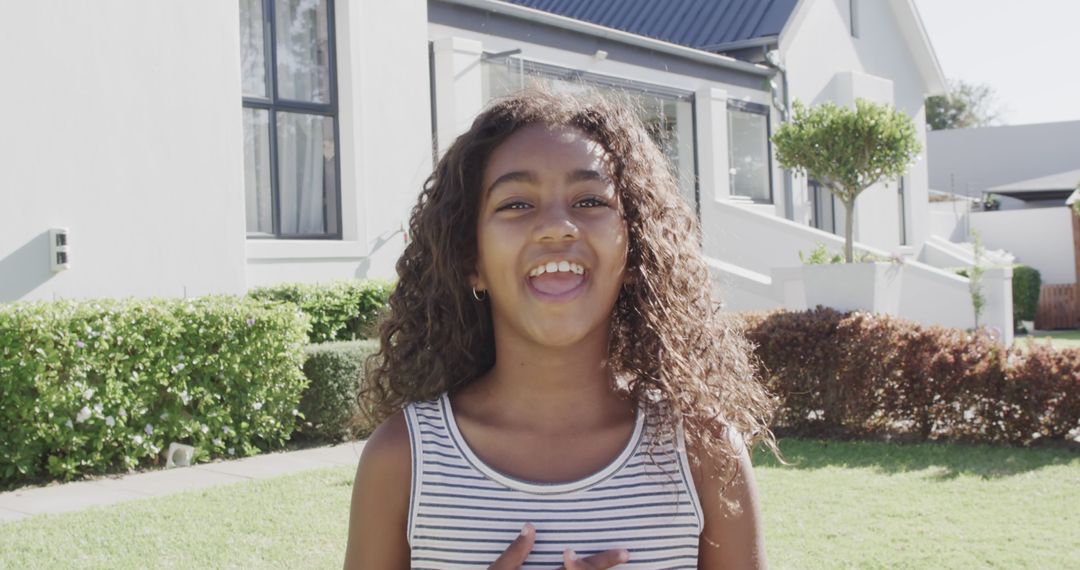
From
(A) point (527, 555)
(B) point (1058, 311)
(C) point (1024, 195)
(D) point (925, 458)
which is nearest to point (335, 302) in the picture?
(D) point (925, 458)

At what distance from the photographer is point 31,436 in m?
6.79

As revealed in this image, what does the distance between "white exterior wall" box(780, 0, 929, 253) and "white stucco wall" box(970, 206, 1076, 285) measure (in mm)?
3422

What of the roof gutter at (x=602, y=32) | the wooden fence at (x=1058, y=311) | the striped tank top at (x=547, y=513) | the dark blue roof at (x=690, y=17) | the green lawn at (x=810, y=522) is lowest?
the green lawn at (x=810, y=522)

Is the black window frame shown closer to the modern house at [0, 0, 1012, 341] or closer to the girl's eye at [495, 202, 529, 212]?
the modern house at [0, 0, 1012, 341]

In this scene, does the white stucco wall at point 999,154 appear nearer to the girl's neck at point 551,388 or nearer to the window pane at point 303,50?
the window pane at point 303,50

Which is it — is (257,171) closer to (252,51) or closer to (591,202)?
(252,51)

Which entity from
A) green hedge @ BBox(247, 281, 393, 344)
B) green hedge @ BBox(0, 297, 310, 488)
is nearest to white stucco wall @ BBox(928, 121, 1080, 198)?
green hedge @ BBox(247, 281, 393, 344)

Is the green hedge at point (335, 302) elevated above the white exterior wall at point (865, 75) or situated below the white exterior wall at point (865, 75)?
below

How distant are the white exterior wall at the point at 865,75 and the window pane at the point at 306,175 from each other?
32.0ft

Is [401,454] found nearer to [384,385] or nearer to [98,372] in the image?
[384,385]

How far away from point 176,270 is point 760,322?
4.90 metres

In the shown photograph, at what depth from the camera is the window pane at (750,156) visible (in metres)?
18.5

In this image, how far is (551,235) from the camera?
1.83 meters

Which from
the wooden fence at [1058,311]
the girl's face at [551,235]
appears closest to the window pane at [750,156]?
the wooden fence at [1058,311]
